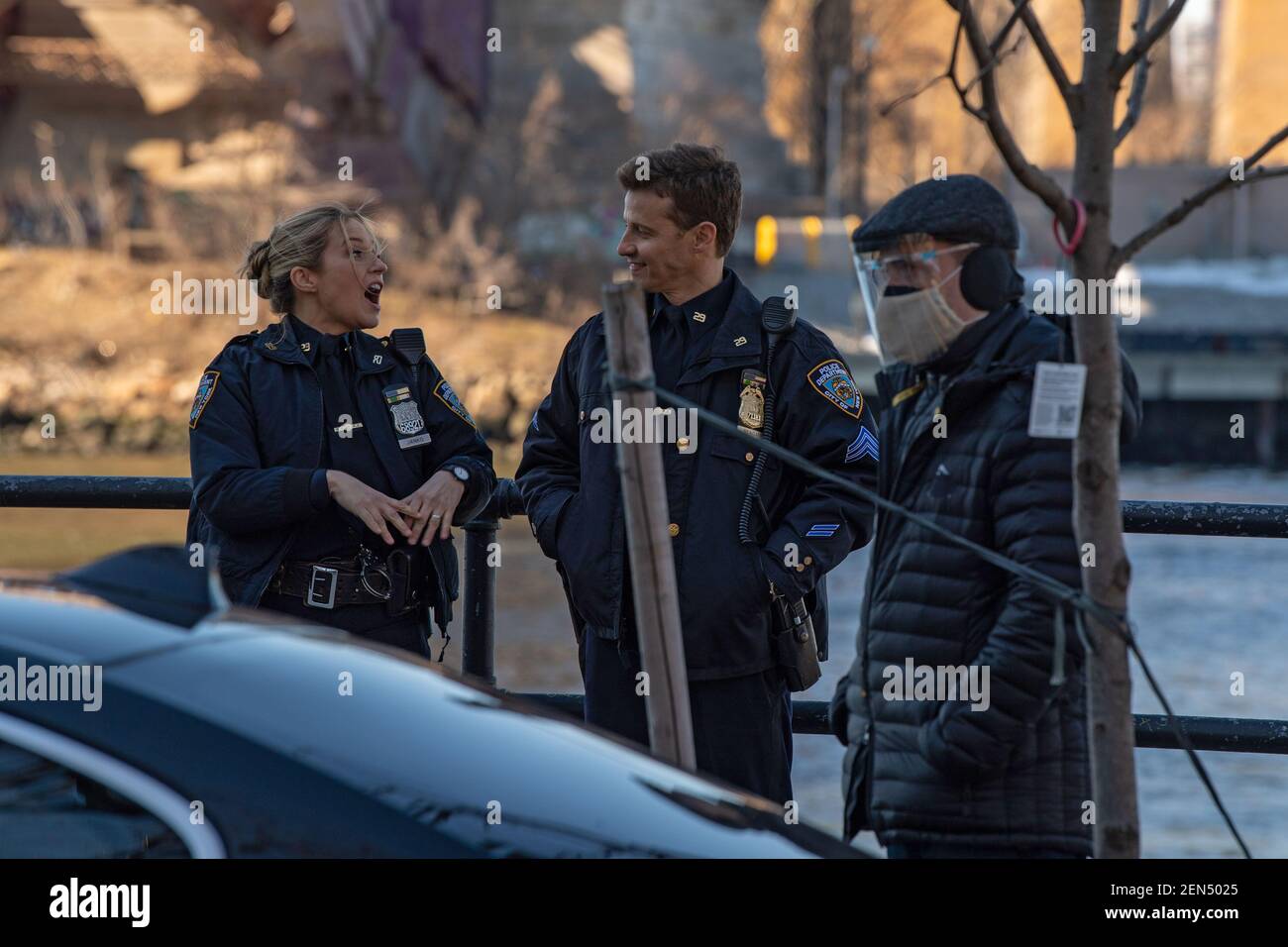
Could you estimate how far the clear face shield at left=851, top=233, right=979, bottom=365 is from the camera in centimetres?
346

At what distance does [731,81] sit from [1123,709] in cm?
6440

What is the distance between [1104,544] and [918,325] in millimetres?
620

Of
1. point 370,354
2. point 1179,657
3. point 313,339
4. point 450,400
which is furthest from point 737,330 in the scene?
point 1179,657

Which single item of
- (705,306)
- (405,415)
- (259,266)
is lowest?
(405,415)

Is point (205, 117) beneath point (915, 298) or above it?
above

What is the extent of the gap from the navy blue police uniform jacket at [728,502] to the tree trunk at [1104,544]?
0.95 meters

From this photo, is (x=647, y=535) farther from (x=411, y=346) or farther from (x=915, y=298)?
(x=411, y=346)

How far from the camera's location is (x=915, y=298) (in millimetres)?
3469

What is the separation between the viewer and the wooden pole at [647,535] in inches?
128

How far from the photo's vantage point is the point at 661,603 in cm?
327

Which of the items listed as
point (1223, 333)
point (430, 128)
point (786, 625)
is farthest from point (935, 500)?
point (1223, 333)

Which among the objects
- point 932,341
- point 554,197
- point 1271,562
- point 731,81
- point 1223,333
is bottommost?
point 1271,562

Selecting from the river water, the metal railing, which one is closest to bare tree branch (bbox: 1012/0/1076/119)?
the metal railing

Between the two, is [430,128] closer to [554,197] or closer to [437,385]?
[554,197]
